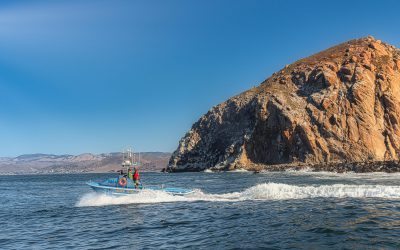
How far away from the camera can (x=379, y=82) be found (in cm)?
11425

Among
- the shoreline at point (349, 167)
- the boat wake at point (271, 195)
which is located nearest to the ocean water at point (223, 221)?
the boat wake at point (271, 195)

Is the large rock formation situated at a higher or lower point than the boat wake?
higher

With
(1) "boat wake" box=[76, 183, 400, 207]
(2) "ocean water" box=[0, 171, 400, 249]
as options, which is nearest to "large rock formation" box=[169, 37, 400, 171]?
(1) "boat wake" box=[76, 183, 400, 207]

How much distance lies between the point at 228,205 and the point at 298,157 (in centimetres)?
8428

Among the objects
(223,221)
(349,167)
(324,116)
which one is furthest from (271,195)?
(324,116)

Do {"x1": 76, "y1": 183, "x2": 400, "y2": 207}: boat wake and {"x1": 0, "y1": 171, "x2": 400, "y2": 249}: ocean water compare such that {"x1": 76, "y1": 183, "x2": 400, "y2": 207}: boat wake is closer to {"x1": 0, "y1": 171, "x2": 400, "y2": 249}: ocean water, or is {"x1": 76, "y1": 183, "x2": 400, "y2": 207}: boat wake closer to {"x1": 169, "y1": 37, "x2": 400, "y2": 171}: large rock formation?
{"x1": 0, "y1": 171, "x2": 400, "y2": 249}: ocean water

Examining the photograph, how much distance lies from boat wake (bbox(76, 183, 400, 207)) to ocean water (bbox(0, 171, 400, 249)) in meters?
0.08

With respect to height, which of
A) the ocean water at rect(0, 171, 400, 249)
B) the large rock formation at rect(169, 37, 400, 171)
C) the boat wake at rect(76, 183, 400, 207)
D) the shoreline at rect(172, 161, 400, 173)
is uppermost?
the large rock formation at rect(169, 37, 400, 171)

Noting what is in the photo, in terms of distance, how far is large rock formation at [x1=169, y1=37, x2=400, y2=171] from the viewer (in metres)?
106

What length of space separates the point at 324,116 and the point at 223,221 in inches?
3667

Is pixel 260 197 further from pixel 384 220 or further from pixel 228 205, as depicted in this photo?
pixel 384 220

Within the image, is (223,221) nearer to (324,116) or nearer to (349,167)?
(349,167)

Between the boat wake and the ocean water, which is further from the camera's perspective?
the boat wake

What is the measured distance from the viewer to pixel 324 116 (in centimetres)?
11056
